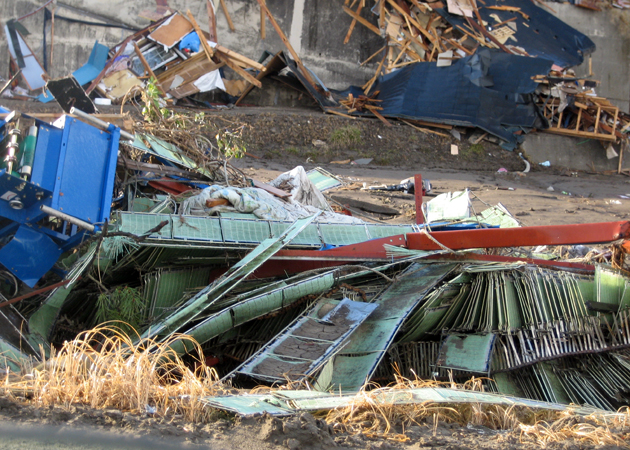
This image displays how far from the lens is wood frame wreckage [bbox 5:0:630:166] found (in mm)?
15180

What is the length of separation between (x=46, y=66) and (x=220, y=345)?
506 inches

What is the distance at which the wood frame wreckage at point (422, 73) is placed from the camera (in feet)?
49.8

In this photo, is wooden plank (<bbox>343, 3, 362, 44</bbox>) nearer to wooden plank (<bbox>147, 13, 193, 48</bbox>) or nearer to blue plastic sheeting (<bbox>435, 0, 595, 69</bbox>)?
blue plastic sheeting (<bbox>435, 0, 595, 69</bbox>)

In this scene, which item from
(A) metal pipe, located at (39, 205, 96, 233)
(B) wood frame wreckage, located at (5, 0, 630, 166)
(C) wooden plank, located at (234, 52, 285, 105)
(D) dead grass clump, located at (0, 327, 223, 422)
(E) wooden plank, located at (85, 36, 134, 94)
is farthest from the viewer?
(C) wooden plank, located at (234, 52, 285, 105)

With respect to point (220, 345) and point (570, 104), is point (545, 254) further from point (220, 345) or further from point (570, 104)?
point (570, 104)

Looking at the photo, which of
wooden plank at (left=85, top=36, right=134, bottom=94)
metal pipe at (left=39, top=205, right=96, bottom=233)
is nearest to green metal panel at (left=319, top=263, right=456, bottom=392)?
metal pipe at (left=39, top=205, right=96, bottom=233)

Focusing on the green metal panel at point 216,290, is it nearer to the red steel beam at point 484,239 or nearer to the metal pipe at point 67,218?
the red steel beam at point 484,239

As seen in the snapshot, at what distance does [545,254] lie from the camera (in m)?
7.70

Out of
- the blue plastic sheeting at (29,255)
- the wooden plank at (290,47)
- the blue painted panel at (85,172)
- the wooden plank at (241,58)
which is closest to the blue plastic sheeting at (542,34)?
A: the wooden plank at (290,47)

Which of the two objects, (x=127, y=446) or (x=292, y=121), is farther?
(x=292, y=121)

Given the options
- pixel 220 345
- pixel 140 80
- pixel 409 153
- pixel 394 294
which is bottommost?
pixel 220 345

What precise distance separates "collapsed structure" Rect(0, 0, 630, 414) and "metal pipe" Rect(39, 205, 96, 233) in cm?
2

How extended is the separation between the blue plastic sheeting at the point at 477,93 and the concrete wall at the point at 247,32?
220cm

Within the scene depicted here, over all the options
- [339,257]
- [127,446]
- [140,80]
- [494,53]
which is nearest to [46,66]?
[140,80]
